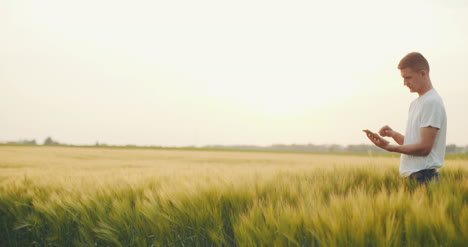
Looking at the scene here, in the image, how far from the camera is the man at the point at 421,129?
2.54 metres

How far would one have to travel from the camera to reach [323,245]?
1.57m

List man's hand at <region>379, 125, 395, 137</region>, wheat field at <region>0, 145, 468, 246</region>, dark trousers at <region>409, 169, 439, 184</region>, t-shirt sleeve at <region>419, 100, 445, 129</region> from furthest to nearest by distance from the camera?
man's hand at <region>379, 125, 395, 137</region> → dark trousers at <region>409, 169, 439, 184</region> → t-shirt sleeve at <region>419, 100, 445, 129</region> → wheat field at <region>0, 145, 468, 246</region>

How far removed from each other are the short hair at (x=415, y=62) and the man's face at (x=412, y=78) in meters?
0.03

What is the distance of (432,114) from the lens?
253 cm

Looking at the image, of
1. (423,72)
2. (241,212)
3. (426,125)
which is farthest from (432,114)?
(241,212)

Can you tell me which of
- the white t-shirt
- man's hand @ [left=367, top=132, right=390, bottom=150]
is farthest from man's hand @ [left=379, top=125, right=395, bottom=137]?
man's hand @ [left=367, top=132, right=390, bottom=150]

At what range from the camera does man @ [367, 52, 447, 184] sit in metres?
2.54

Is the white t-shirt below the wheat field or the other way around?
the other way around

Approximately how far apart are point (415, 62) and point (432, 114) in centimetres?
44

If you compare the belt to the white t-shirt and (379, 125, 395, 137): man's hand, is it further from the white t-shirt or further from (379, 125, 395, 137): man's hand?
(379, 125, 395, 137): man's hand

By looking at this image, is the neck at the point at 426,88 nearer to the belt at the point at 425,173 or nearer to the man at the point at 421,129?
the man at the point at 421,129

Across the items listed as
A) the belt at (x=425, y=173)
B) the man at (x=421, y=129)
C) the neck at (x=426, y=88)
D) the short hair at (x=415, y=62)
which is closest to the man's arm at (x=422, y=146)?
the man at (x=421, y=129)

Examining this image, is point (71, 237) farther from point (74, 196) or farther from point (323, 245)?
point (323, 245)

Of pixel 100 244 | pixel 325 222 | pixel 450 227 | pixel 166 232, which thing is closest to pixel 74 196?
pixel 100 244
